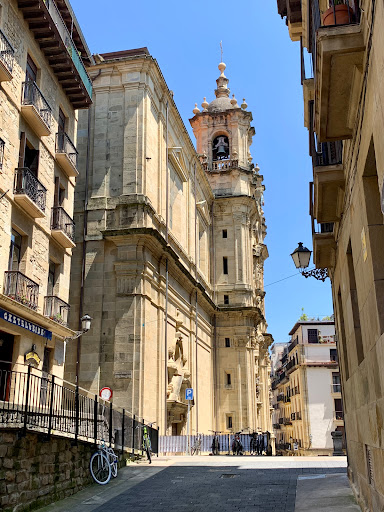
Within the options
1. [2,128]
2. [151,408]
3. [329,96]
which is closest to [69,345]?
[151,408]

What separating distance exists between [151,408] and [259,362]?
24497 mm

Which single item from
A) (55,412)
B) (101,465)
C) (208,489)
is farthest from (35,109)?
(208,489)

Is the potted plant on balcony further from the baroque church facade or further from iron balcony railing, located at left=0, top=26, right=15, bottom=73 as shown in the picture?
the baroque church facade

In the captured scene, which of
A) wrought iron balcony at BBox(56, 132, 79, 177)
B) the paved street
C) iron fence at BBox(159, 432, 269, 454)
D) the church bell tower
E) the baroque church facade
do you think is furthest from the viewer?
the church bell tower

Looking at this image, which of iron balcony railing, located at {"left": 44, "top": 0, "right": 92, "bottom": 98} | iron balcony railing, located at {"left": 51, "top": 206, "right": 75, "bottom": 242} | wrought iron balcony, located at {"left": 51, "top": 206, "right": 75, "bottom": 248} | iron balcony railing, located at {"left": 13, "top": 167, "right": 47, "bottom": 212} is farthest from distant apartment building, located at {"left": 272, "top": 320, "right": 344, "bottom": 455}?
iron balcony railing, located at {"left": 13, "top": 167, "right": 47, "bottom": 212}

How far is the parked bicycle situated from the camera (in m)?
13.3

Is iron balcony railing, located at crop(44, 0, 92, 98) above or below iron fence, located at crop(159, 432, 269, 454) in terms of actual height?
above

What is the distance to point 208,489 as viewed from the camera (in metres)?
12.9

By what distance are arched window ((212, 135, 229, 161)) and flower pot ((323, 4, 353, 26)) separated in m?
38.7

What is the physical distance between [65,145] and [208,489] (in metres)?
11.5

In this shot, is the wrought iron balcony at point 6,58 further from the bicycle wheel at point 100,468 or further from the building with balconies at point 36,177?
the bicycle wheel at point 100,468

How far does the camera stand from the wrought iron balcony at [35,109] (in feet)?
51.0

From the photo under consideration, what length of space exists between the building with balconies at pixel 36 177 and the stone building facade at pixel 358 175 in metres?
8.07

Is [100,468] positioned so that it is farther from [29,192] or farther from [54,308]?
[29,192]
